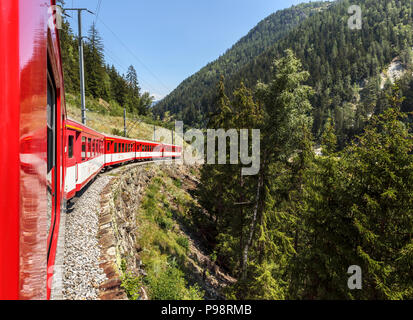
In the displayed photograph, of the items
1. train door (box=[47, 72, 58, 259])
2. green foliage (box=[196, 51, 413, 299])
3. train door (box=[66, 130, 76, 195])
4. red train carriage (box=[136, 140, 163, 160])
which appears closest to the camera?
train door (box=[47, 72, 58, 259])

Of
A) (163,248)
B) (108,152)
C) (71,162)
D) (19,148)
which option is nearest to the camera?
(19,148)

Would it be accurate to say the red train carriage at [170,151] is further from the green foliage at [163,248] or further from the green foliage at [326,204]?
the green foliage at [326,204]

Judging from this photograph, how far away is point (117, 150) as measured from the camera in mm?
16578

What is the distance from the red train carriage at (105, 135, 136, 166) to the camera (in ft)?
47.8

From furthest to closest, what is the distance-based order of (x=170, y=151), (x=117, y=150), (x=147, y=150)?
(x=170, y=151)
(x=147, y=150)
(x=117, y=150)

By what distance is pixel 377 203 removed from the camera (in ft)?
24.8

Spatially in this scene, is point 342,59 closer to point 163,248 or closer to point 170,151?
point 170,151

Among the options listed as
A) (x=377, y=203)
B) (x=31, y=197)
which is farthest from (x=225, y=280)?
(x=31, y=197)

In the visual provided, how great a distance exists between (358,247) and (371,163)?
322 centimetres

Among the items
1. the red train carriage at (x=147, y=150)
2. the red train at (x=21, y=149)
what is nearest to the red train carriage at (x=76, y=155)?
the red train at (x=21, y=149)

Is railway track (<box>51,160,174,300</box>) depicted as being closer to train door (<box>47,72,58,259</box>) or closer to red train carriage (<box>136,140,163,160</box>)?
train door (<box>47,72,58,259</box>)

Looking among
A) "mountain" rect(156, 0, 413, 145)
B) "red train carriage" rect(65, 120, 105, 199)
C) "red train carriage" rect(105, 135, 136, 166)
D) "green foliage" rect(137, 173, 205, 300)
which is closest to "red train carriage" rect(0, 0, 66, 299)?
"red train carriage" rect(65, 120, 105, 199)

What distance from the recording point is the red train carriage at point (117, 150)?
47.8ft

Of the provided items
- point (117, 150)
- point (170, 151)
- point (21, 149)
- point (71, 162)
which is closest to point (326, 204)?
point (71, 162)
